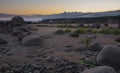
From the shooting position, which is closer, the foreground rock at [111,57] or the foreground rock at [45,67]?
the foreground rock at [45,67]

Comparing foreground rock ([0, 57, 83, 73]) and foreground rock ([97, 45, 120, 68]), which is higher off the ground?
foreground rock ([97, 45, 120, 68])

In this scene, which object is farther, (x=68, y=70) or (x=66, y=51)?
(x=66, y=51)

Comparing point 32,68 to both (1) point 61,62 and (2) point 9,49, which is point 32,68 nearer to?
(1) point 61,62

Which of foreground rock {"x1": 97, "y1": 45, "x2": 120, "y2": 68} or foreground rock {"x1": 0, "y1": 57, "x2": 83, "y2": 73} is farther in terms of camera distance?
foreground rock {"x1": 97, "y1": 45, "x2": 120, "y2": 68}

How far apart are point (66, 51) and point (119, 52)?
148 inches

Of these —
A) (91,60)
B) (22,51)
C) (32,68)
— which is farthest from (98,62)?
(22,51)

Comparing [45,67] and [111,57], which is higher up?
[111,57]

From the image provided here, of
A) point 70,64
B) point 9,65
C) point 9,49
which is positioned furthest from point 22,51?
point 70,64

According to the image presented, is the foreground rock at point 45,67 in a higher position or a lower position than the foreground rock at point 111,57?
lower

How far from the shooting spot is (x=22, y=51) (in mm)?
13078

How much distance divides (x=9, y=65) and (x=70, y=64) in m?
2.40

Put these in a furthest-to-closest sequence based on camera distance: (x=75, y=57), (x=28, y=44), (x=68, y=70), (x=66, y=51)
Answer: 1. (x=28, y=44)
2. (x=66, y=51)
3. (x=75, y=57)
4. (x=68, y=70)

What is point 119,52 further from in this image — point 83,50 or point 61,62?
point 83,50

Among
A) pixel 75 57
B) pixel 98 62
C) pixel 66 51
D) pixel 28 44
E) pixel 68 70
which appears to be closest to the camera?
pixel 68 70
